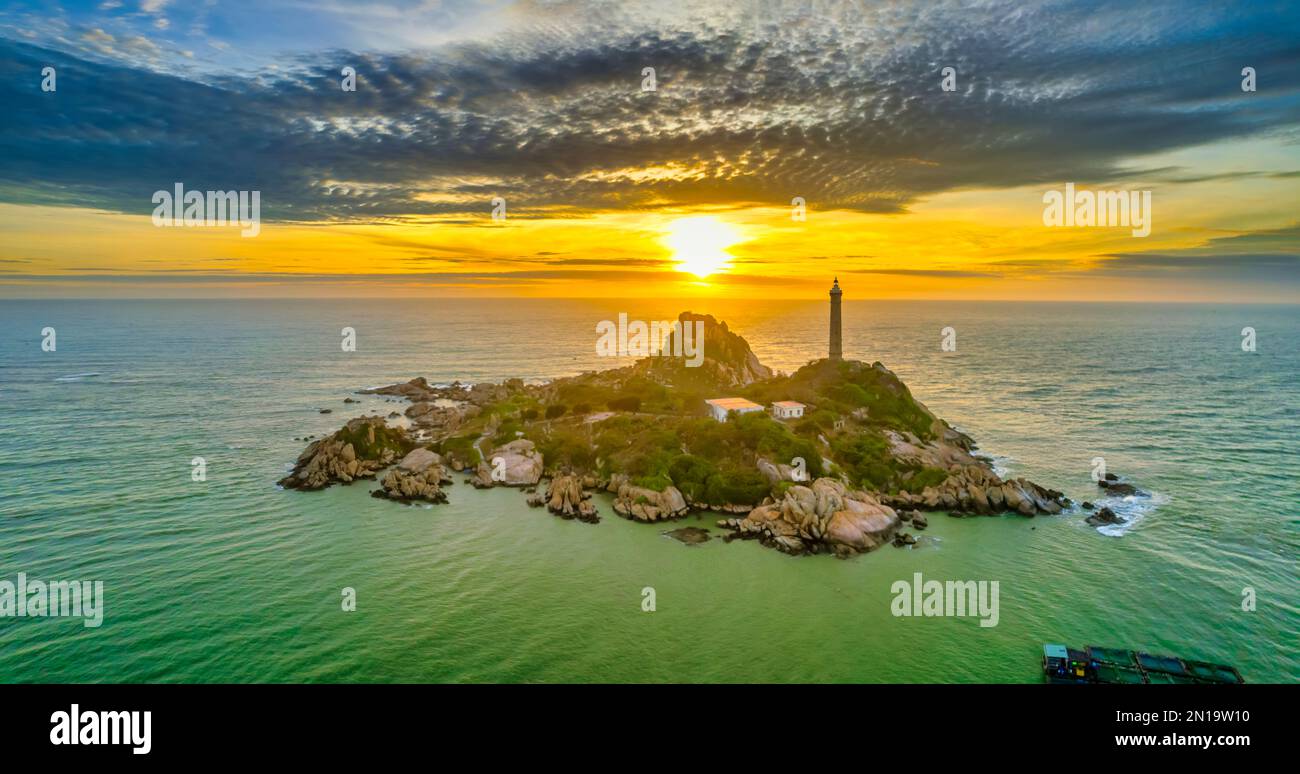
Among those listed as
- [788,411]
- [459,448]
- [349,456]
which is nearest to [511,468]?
[459,448]

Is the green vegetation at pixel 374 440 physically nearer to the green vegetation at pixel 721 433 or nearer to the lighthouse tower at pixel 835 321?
the green vegetation at pixel 721 433

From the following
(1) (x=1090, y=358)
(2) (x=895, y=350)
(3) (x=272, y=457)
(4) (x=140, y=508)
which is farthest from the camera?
(2) (x=895, y=350)

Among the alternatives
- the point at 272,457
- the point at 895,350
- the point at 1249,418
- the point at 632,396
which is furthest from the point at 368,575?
the point at 895,350

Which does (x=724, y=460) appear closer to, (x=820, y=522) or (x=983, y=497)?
(x=820, y=522)

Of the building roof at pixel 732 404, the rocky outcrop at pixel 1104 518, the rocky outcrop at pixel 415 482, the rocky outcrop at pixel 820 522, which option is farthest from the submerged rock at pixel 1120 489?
the rocky outcrop at pixel 415 482

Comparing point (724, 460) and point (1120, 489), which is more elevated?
point (724, 460)

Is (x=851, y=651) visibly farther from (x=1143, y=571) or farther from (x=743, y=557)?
(x=1143, y=571)
